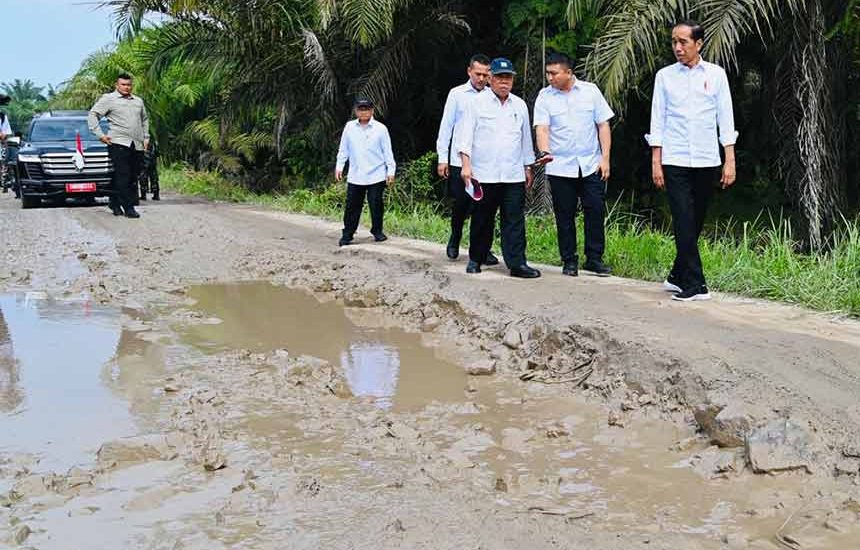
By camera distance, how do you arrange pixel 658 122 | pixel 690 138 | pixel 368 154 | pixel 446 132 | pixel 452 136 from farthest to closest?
pixel 368 154 → pixel 452 136 → pixel 446 132 → pixel 658 122 → pixel 690 138

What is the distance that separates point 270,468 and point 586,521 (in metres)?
1.25

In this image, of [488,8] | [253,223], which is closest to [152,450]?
[253,223]

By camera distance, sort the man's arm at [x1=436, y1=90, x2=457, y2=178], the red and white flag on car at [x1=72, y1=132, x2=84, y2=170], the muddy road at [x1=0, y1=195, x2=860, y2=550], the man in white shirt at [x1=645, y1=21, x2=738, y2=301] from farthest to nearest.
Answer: the red and white flag on car at [x1=72, y1=132, x2=84, y2=170] < the man's arm at [x1=436, y1=90, x2=457, y2=178] < the man in white shirt at [x1=645, y1=21, x2=738, y2=301] < the muddy road at [x1=0, y1=195, x2=860, y2=550]

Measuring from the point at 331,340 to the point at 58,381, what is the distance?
176cm

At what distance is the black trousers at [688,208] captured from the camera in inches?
269

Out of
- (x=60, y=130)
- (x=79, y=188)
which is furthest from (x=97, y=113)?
(x=60, y=130)

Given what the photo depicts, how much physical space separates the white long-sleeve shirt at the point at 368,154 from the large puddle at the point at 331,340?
260 cm

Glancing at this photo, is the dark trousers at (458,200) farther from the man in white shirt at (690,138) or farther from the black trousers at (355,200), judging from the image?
the man in white shirt at (690,138)

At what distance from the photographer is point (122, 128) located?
13.6 meters

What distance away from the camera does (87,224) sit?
13.5 metres

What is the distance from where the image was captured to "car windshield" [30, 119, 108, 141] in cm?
1808

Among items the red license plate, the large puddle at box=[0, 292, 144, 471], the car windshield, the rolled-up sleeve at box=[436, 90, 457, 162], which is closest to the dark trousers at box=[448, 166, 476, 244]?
the rolled-up sleeve at box=[436, 90, 457, 162]

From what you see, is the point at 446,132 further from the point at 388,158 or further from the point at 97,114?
the point at 97,114

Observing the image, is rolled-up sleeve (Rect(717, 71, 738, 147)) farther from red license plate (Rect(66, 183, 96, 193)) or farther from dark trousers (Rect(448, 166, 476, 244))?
red license plate (Rect(66, 183, 96, 193))
